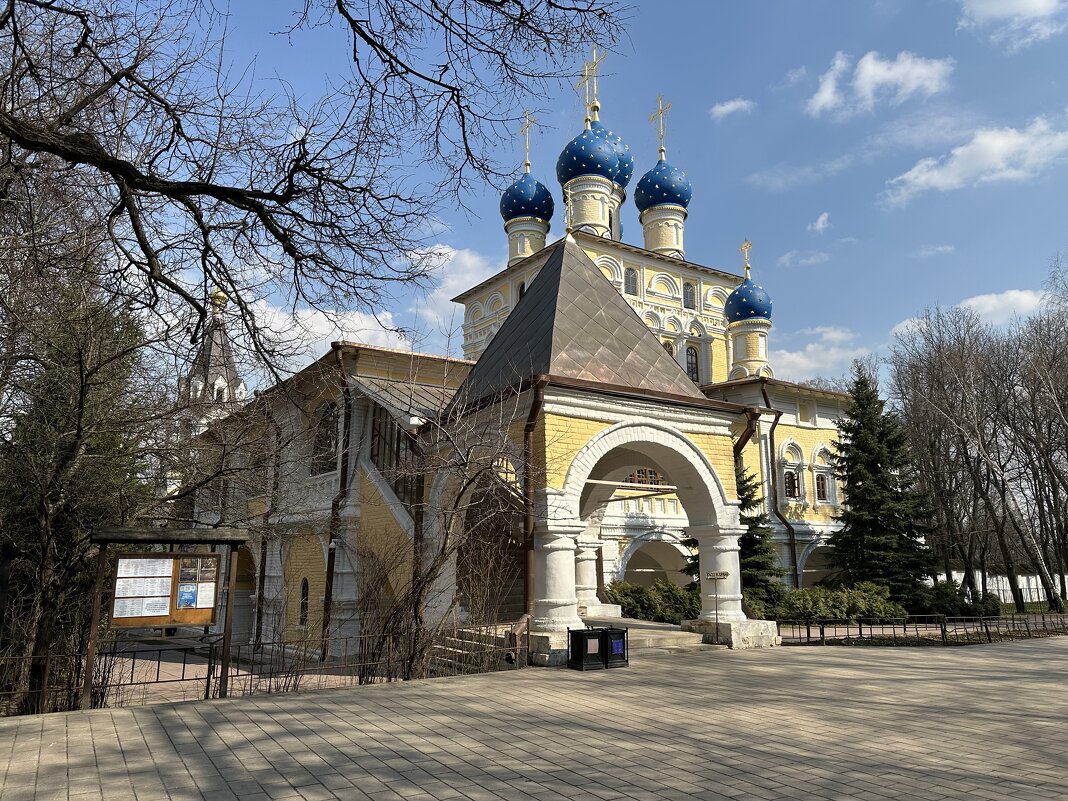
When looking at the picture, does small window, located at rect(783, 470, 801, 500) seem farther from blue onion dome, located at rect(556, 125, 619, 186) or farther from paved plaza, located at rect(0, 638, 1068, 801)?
paved plaza, located at rect(0, 638, 1068, 801)

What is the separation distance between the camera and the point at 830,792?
16.1 ft

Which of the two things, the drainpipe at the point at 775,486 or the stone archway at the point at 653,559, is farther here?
the drainpipe at the point at 775,486

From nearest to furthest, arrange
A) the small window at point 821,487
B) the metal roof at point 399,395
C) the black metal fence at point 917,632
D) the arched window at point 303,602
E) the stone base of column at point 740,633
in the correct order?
the stone base of column at point 740,633 → the black metal fence at point 917,632 → the metal roof at point 399,395 → the arched window at point 303,602 → the small window at point 821,487

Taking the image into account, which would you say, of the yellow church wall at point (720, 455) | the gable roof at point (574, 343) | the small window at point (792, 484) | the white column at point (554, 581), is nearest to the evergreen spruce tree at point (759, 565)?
the small window at point (792, 484)

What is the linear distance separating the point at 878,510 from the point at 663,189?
2054 cm

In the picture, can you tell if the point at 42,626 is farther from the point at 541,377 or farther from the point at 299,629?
the point at 299,629

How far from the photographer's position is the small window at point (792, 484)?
1164 inches

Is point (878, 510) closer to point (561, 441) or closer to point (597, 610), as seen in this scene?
point (597, 610)

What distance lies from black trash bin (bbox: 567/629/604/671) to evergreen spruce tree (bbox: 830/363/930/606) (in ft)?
53.6

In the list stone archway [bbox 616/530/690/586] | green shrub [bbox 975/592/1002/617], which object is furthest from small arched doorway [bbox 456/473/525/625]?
green shrub [bbox 975/592/1002/617]

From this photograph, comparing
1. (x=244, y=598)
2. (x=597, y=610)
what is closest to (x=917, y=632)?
(x=597, y=610)

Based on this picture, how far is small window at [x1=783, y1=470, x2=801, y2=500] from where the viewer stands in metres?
29.6

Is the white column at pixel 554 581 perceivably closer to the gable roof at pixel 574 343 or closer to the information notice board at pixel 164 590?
the gable roof at pixel 574 343

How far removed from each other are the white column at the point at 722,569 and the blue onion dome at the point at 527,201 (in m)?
27.7
